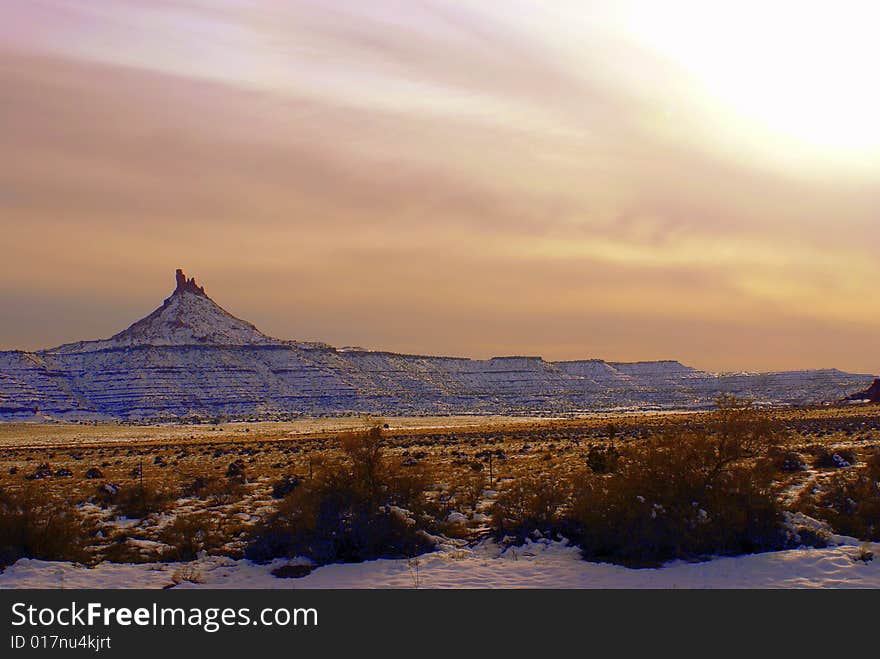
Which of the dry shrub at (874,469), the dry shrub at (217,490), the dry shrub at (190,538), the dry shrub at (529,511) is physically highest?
the dry shrub at (874,469)

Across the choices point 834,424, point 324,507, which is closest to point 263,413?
point 834,424

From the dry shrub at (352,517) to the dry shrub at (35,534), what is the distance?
376 cm

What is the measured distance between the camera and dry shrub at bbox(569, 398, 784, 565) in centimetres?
1433

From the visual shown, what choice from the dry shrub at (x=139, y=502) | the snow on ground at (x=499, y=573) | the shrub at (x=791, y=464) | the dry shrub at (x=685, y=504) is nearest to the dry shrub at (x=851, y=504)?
the snow on ground at (x=499, y=573)

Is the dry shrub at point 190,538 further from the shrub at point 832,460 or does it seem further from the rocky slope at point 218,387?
the rocky slope at point 218,387

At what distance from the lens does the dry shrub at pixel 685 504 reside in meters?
14.3

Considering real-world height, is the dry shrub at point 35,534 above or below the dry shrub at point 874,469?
below

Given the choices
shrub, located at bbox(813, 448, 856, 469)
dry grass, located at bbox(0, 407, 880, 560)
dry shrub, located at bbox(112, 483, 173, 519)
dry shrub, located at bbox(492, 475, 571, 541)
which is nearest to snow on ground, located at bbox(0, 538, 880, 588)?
dry shrub, located at bbox(492, 475, 571, 541)

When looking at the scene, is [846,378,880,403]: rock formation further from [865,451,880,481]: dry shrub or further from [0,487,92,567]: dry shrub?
[0,487,92,567]: dry shrub

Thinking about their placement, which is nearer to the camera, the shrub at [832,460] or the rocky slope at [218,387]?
the shrub at [832,460]

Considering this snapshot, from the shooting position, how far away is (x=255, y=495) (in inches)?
949

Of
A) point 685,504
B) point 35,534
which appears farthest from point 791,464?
point 35,534

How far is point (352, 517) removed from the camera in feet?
51.6
